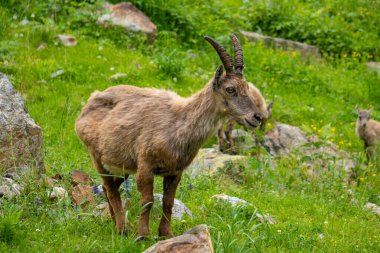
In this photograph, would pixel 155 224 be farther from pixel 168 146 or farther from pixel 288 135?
pixel 288 135

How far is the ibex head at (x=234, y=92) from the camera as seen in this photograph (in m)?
7.10

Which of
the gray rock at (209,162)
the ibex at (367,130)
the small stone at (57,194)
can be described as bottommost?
the ibex at (367,130)

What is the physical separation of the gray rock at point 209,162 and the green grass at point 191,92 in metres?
0.20

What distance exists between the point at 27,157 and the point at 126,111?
1.49m

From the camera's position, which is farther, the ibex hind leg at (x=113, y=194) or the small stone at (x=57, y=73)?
the small stone at (x=57, y=73)

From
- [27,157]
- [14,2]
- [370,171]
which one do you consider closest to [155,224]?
[27,157]

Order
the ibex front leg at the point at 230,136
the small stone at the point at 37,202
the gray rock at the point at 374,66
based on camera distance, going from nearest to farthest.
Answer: the small stone at the point at 37,202
the ibex front leg at the point at 230,136
the gray rock at the point at 374,66

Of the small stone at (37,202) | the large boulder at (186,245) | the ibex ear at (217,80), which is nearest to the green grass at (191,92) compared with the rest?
the small stone at (37,202)

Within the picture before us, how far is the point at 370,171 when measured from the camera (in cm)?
1239

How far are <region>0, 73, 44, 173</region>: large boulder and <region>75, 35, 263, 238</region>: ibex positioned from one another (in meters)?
0.90

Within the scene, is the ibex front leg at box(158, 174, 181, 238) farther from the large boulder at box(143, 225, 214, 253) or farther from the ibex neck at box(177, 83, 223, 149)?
the large boulder at box(143, 225, 214, 253)

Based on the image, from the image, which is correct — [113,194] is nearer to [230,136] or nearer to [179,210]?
[179,210]

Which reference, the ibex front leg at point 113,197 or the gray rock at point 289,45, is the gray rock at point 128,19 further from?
the ibex front leg at point 113,197

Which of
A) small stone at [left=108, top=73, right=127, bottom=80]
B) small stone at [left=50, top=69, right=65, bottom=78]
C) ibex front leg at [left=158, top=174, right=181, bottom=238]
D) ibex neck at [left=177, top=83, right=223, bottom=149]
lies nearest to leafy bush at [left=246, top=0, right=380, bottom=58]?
small stone at [left=108, top=73, right=127, bottom=80]
